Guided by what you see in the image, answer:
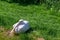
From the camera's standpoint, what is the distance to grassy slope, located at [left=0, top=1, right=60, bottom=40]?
27.0 feet

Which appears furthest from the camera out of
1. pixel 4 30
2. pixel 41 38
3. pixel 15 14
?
pixel 15 14

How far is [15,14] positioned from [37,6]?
50.5 inches

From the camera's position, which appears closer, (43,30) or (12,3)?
(43,30)

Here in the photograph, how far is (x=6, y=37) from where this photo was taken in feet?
27.2

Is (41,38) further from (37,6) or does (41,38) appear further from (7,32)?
(37,6)

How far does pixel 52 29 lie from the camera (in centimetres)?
837

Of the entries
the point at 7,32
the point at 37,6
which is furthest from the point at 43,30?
the point at 37,6

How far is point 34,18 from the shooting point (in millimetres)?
9148

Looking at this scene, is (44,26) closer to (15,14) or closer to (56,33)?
(56,33)

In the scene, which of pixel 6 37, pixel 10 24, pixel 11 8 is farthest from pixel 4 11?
pixel 6 37

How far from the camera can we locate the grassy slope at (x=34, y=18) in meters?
Answer: 8.23

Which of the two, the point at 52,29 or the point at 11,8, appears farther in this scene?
the point at 11,8

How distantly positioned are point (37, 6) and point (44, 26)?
1.96 metres

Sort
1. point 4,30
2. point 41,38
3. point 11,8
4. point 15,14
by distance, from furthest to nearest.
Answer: point 11,8 < point 15,14 < point 4,30 < point 41,38
